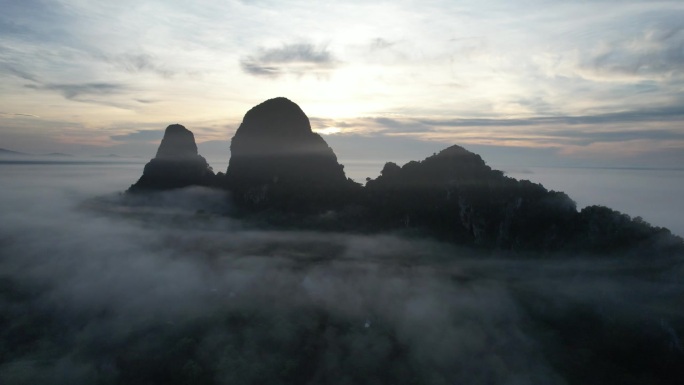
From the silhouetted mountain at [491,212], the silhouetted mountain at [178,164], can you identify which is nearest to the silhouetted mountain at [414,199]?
the silhouetted mountain at [491,212]

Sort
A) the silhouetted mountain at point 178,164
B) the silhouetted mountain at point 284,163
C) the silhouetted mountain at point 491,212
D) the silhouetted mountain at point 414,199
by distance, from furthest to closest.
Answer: the silhouetted mountain at point 178,164 → the silhouetted mountain at point 284,163 → the silhouetted mountain at point 414,199 → the silhouetted mountain at point 491,212

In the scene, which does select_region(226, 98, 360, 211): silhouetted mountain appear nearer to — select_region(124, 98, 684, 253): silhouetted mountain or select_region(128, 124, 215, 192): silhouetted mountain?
select_region(124, 98, 684, 253): silhouetted mountain

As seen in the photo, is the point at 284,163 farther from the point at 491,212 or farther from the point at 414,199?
the point at 491,212

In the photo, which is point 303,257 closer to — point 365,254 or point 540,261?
point 365,254

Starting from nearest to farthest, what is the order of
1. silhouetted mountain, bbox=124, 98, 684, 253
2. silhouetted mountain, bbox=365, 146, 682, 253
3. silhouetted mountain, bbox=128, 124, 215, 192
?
silhouetted mountain, bbox=365, 146, 682, 253
silhouetted mountain, bbox=124, 98, 684, 253
silhouetted mountain, bbox=128, 124, 215, 192

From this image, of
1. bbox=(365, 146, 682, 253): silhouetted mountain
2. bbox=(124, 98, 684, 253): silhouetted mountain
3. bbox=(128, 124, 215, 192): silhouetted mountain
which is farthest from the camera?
bbox=(128, 124, 215, 192): silhouetted mountain

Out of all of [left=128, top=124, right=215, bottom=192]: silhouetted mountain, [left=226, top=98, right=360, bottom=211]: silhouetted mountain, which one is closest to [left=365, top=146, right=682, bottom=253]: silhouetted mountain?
[left=226, top=98, right=360, bottom=211]: silhouetted mountain

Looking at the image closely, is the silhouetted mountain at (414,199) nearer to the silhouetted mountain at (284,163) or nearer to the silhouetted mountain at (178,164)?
the silhouetted mountain at (284,163)

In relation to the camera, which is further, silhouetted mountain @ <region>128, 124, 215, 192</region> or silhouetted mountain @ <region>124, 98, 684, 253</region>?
silhouetted mountain @ <region>128, 124, 215, 192</region>
